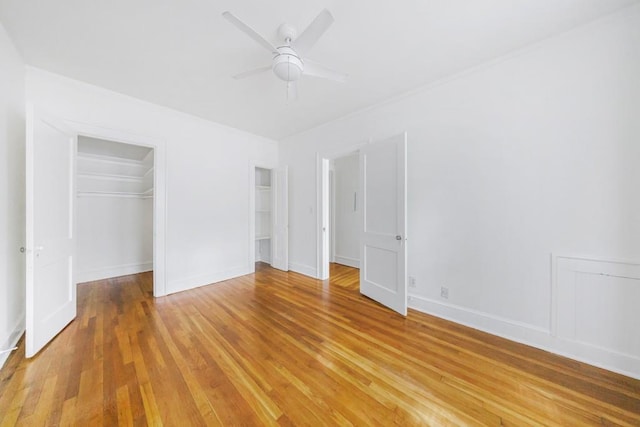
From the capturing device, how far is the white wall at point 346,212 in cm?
493

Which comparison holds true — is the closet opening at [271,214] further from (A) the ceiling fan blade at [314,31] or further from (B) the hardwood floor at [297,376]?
(A) the ceiling fan blade at [314,31]

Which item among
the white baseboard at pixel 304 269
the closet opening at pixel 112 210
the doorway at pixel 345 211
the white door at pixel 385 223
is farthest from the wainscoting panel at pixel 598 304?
the closet opening at pixel 112 210

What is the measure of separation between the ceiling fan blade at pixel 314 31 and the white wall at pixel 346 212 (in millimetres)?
3287

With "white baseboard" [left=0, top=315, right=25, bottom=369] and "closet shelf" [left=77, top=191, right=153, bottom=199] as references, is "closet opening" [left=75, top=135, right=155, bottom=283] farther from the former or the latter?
"white baseboard" [left=0, top=315, right=25, bottom=369]

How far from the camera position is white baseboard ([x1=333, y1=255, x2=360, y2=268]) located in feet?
16.1

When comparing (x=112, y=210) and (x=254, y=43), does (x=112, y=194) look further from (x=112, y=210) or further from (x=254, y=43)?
(x=254, y=43)

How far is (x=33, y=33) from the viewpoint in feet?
6.10

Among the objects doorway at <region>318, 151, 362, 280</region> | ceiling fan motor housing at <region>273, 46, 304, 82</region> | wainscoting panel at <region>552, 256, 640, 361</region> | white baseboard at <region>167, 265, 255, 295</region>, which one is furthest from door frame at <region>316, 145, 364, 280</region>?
wainscoting panel at <region>552, 256, 640, 361</region>

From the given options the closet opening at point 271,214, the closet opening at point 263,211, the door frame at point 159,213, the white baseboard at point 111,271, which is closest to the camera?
the door frame at point 159,213

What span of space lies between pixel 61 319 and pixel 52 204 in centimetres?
113

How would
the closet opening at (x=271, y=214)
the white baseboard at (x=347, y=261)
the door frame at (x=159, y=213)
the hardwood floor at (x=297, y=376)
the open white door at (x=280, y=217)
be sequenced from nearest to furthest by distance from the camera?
1. the hardwood floor at (x=297, y=376)
2. the door frame at (x=159, y=213)
3. the closet opening at (x=271, y=214)
4. the open white door at (x=280, y=217)
5. the white baseboard at (x=347, y=261)

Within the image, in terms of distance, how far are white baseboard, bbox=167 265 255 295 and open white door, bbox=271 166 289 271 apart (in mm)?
592

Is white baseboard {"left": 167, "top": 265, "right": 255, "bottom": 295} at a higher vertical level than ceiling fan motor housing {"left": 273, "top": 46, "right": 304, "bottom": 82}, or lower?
lower

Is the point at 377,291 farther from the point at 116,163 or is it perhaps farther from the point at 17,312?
the point at 116,163
